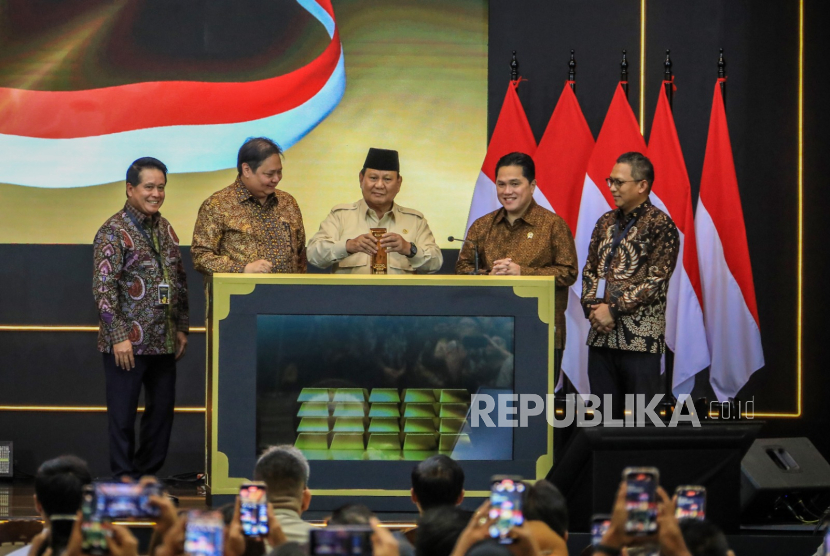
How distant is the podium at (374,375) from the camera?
10.4 feet

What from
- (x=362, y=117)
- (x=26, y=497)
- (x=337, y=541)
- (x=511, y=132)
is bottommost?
(x=26, y=497)

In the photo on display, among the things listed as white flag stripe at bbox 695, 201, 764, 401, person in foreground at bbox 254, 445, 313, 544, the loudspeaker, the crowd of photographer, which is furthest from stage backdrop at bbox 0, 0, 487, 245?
the crowd of photographer

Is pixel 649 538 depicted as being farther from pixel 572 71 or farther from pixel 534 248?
pixel 572 71

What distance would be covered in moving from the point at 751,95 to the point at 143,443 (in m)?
3.46

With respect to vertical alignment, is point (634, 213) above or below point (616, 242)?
above

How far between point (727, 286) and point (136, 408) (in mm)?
2794

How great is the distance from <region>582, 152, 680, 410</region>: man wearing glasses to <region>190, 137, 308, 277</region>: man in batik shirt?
1226mm

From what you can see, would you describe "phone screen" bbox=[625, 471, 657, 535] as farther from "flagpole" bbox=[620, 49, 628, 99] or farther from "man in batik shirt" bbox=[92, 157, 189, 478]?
"flagpole" bbox=[620, 49, 628, 99]

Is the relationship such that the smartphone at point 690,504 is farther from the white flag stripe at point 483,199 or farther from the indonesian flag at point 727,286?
the white flag stripe at point 483,199

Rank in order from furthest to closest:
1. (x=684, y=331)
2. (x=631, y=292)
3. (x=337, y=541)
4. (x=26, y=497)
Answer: (x=684, y=331), (x=26, y=497), (x=631, y=292), (x=337, y=541)

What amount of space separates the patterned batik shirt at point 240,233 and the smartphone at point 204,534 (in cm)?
199

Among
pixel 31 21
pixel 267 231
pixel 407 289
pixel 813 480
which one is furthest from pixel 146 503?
pixel 31 21

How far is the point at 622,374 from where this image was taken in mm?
3652

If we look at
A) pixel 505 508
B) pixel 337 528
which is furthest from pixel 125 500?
pixel 505 508
